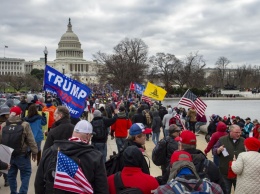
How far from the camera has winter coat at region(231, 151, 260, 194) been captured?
181 inches

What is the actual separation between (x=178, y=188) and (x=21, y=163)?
13.1 ft

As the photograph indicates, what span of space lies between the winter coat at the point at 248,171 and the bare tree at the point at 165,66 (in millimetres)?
84074

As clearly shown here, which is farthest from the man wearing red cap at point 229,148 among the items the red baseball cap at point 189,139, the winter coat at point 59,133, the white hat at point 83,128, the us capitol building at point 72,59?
the us capitol building at point 72,59

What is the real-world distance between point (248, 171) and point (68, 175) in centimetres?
236

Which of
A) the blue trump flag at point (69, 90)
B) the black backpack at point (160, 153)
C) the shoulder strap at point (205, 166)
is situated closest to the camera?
the shoulder strap at point (205, 166)

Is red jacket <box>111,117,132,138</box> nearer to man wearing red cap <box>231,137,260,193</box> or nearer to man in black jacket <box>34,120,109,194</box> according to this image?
man wearing red cap <box>231,137,260,193</box>

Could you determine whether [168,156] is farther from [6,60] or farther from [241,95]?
[6,60]

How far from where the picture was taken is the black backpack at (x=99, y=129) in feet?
27.0

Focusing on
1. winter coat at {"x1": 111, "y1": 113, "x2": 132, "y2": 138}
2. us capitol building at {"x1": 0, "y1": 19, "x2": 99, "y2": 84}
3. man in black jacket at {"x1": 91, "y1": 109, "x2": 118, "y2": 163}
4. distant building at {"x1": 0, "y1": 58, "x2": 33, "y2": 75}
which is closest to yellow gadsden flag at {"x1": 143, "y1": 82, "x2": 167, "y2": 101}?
winter coat at {"x1": 111, "y1": 113, "x2": 132, "y2": 138}

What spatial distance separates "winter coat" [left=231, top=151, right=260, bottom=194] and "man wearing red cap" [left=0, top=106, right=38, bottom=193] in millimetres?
3333

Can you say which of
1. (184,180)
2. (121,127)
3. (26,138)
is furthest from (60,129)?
(121,127)

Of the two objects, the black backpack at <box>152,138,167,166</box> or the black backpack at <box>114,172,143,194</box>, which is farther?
the black backpack at <box>152,138,167,166</box>

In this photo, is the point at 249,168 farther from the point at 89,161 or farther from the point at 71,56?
the point at 71,56

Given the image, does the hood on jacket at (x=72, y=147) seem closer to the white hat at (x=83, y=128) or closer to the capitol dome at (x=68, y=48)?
the white hat at (x=83, y=128)
